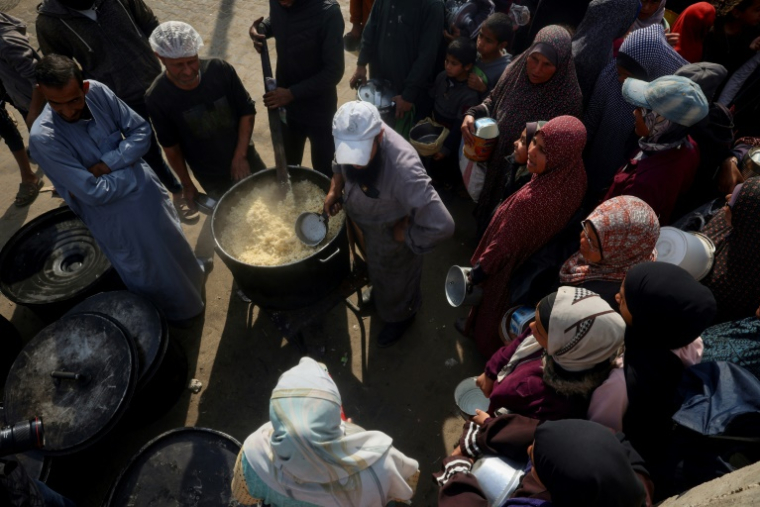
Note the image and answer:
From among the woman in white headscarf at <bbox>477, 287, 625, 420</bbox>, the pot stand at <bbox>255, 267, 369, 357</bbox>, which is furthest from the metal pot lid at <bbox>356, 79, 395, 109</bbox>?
the woman in white headscarf at <bbox>477, 287, 625, 420</bbox>

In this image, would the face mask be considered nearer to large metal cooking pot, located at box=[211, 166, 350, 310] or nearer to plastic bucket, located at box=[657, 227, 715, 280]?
large metal cooking pot, located at box=[211, 166, 350, 310]

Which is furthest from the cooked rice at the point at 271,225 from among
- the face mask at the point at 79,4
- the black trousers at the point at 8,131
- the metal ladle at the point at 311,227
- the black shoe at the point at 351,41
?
the black trousers at the point at 8,131

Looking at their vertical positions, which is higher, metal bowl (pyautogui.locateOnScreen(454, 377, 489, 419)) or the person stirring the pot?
the person stirring the pot

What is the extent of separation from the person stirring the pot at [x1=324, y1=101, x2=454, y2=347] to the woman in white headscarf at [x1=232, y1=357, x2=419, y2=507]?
1324 mm

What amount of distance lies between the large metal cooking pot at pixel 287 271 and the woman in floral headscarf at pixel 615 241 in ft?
5.82

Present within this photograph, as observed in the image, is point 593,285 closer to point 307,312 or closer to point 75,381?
point 307,312

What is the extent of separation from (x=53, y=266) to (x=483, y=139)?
389 centimetres

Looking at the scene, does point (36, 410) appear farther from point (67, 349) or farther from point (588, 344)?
point (588, 344)

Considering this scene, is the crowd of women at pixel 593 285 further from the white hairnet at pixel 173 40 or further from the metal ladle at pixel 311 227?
the white hairnet at pixel 173 40

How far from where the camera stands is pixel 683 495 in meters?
2.02

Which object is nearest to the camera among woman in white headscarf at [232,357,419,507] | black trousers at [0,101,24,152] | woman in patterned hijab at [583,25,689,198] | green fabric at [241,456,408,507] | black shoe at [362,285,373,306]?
woman in white headscarf at [232,357,419,507]

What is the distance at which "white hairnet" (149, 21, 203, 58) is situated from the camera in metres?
3.39

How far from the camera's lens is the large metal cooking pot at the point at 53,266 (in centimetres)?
365

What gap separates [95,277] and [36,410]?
1.17m
